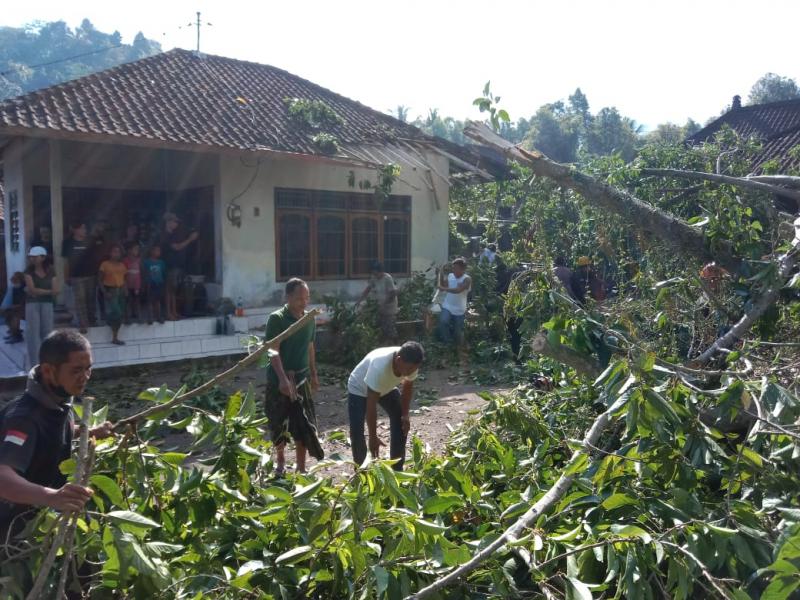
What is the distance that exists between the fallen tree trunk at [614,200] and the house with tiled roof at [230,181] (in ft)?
19.1

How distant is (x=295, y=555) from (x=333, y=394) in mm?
6720

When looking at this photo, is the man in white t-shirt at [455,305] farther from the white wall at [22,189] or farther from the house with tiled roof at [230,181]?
the white wall at [22,189]

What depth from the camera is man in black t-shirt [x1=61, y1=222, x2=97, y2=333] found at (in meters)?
9.67

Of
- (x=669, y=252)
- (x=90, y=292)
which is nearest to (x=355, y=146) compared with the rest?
(x=90, y=292)

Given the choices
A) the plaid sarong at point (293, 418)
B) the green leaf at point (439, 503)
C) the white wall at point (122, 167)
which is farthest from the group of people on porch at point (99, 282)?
the green leaf at point (439, 503)

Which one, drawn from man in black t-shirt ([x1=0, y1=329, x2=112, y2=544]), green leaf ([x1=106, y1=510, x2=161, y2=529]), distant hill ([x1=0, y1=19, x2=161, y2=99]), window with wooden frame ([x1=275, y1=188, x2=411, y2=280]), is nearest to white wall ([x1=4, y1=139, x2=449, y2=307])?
window with wooden frame ([x1=275, y1=188, x2=411, y2=280])

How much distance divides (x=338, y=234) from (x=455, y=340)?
10.0 ft

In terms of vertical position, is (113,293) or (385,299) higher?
(113,293)

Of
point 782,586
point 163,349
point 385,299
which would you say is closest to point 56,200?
point 163,349

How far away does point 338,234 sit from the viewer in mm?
12570

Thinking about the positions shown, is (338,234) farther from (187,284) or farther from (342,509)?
(342,509)

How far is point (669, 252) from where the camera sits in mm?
5566

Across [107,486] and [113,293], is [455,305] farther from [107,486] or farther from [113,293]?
[107,486]

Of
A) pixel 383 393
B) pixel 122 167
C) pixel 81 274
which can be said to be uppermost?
pixel 122 167
